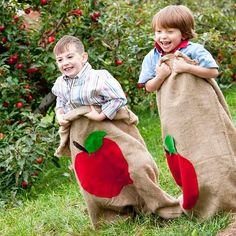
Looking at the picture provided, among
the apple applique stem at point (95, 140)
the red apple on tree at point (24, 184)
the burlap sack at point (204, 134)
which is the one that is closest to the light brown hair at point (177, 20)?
the burlap sack at point (204, 134)

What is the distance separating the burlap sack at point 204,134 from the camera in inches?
171

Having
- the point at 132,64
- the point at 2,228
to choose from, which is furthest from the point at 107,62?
the point at 2,228

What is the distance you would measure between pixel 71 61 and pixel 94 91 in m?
0.24

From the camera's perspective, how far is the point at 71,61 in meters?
4.57

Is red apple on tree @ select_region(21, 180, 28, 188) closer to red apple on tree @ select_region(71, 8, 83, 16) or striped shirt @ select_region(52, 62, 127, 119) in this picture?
red apple on tree @ select_region(71, 8, 83, 16)

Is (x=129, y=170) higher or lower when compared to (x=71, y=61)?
lower

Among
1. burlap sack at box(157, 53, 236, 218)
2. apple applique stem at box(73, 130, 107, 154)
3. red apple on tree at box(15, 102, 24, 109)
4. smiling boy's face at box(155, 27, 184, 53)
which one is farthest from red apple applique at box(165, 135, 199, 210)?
red apple on tree at box(15, 102, 24, 109)

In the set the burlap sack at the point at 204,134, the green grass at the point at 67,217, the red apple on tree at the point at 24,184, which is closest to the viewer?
the burlap sack at the point at 204,134

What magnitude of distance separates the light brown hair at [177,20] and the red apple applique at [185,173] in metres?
0.65

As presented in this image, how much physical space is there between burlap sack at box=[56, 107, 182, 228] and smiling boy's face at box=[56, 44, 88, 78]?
24 centimetres

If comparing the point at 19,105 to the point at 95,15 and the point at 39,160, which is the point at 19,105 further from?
the point at 95,15

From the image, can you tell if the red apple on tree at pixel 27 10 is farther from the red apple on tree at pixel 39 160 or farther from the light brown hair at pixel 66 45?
the light brown hair at pixel 66 45

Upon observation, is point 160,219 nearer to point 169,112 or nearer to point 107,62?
point 169,112

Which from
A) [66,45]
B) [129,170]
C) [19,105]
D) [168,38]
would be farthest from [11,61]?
[168,38]
